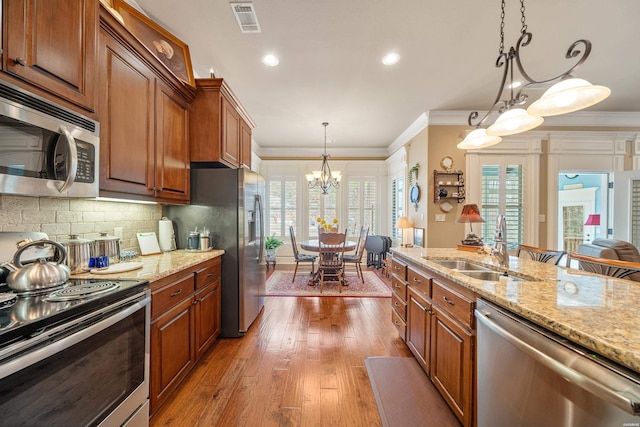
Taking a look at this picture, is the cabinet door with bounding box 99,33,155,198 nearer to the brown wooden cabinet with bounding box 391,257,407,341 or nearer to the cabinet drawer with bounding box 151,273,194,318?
the cabinet drawer with bounding box 151,273,194,318

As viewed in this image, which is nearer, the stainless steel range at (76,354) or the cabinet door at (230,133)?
the stainless steel range at (76,354)

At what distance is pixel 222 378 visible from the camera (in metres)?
2.02

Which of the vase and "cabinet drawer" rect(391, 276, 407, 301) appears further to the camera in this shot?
the vase

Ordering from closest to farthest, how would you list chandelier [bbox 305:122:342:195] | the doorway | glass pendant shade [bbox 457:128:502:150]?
glass pendant shade [bbox 457:128:502:150] < chandelier [bbox 305:122:342:195] < the doorway

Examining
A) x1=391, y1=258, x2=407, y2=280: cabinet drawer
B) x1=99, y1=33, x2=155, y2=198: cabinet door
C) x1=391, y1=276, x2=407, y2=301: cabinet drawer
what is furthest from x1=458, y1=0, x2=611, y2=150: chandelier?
x1=99, y1=33, x2=155, y2=198: cabinet door

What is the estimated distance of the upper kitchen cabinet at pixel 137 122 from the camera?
154cm

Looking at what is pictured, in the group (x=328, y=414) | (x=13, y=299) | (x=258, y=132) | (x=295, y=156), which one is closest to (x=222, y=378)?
(x=328, y=414)

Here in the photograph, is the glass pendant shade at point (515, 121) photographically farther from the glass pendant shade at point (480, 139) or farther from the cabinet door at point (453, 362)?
the cabinet door at point (453, 362)

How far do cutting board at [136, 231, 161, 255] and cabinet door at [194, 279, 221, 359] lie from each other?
61 cm

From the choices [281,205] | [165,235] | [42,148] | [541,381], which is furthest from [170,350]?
[281,205]

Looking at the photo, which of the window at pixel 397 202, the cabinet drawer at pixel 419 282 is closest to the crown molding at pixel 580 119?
the window at pixel 397 202

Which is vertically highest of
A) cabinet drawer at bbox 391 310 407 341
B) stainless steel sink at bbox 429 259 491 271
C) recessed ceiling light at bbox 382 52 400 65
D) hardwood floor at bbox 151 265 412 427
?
recessed ceiling light at bbox 382 52 400 65

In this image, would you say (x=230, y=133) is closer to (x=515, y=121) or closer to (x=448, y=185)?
(x=515, y=121)

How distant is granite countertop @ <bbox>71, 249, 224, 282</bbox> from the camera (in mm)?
1514
